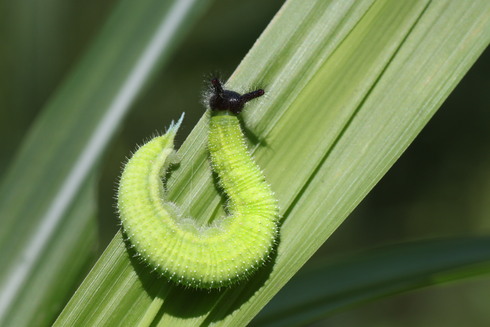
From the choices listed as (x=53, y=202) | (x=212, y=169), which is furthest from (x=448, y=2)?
(x=53, y=202)

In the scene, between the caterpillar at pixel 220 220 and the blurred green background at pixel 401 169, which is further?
the blurred green background at pixel 401 169

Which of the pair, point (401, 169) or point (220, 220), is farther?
point (401, 169)

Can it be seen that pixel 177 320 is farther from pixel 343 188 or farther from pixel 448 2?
pixel 448 2

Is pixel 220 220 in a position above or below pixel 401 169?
below

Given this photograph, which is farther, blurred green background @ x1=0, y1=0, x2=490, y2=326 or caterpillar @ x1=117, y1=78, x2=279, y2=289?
blurred green background @ x1=0, y1=0, x2=490, y2=326
